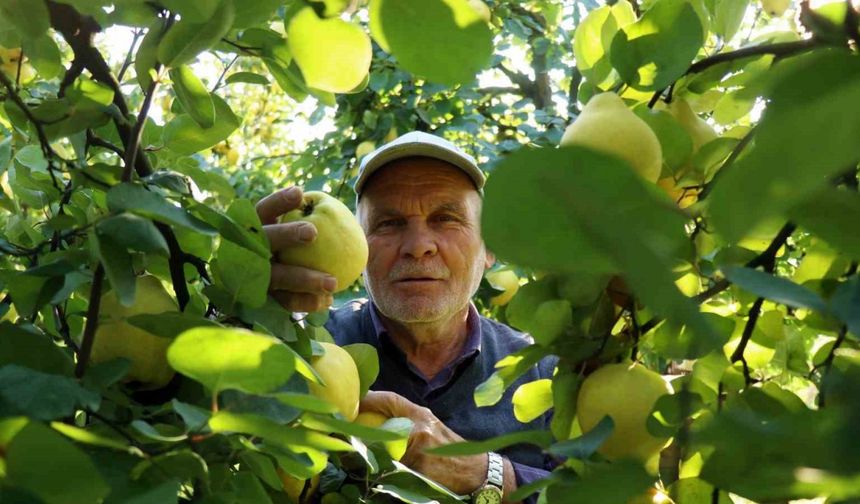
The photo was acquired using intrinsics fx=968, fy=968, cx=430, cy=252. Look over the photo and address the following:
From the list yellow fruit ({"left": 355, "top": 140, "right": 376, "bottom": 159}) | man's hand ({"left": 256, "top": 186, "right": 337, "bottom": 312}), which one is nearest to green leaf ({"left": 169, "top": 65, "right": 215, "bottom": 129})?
man's hand ({"left": 256, "top": 186, "right": 337, "bottom": 312})

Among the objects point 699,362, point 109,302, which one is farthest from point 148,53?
point 699,362

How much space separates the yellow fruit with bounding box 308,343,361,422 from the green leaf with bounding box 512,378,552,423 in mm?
176

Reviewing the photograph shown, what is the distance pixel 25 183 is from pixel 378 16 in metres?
0.63

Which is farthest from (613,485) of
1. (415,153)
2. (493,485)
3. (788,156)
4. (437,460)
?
(415,153)

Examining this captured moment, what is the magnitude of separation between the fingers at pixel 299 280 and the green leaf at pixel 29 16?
1.16ft

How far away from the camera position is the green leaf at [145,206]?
501 millimetres

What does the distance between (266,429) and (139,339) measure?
285mm

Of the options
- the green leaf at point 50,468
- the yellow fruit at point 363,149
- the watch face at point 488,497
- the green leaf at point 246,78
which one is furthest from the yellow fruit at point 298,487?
the yellow fruit at point 363,149

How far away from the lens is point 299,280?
0.90 metres

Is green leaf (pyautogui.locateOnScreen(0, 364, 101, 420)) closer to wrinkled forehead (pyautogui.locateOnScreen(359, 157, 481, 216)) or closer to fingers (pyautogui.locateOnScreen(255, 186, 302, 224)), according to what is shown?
fingers (pyautogui.locateOnScreen(255, 186, 302, 224))

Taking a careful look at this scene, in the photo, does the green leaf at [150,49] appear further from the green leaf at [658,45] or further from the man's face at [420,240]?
the man's face at [420,240]

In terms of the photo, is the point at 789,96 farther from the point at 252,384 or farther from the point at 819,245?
the point at 819,245

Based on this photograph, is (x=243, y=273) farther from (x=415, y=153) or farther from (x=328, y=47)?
(x=415, y=153)

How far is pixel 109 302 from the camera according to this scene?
690 mm
